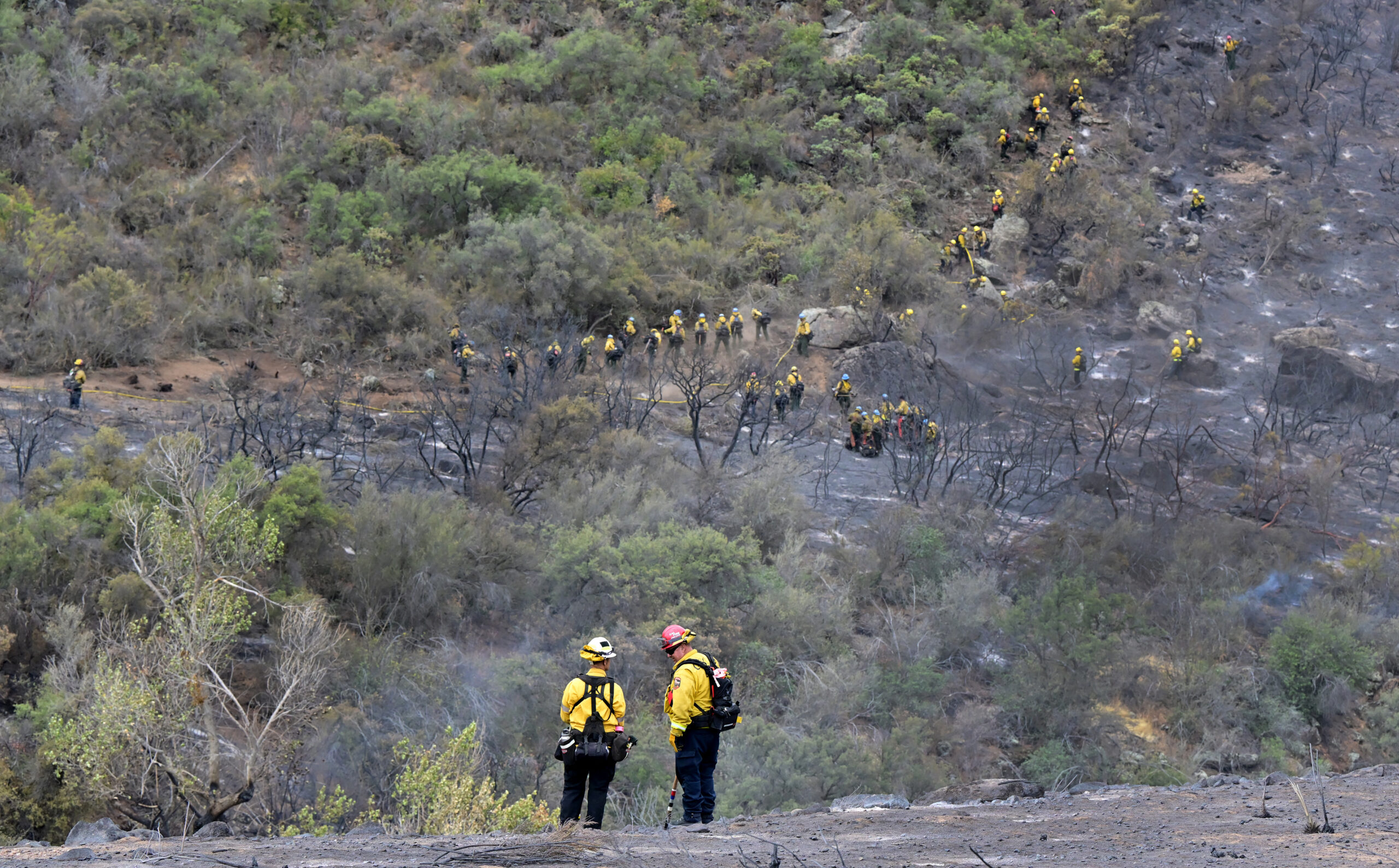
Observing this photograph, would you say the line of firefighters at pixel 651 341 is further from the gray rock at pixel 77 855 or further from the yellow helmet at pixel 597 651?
the gray rock at pixel 77 855

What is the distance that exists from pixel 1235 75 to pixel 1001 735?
32.9 m

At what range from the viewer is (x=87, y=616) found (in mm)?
18359

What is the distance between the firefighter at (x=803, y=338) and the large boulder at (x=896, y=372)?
0.84 metres

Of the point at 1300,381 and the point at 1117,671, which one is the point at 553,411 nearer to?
the point at 1117,671

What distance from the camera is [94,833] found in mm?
9906

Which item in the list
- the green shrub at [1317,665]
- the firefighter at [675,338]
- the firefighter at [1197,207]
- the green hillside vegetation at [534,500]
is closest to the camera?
the green hillside vegetation at [534,500]

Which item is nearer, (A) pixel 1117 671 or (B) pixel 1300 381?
(A) pixel 1117 671

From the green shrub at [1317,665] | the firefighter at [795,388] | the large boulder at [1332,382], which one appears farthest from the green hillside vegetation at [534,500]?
the large boulder at [1332,382]

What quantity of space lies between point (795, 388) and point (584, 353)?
4784mm

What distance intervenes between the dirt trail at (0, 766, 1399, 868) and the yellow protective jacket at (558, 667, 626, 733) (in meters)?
0.74

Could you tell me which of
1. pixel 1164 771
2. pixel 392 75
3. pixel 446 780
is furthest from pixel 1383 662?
pixel 392 75

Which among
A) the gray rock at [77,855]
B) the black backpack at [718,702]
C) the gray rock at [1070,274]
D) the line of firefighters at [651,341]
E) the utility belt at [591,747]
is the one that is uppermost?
the black backpack at [718,702]

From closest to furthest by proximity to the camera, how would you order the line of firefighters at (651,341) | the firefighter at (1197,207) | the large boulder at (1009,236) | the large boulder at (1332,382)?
the line of firefighters at (651,341) < the large boulder at (1332,382) < the large boulder at (1009,236) < the firefighter at (1197,207)

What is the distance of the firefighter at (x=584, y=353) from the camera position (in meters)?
30.6
